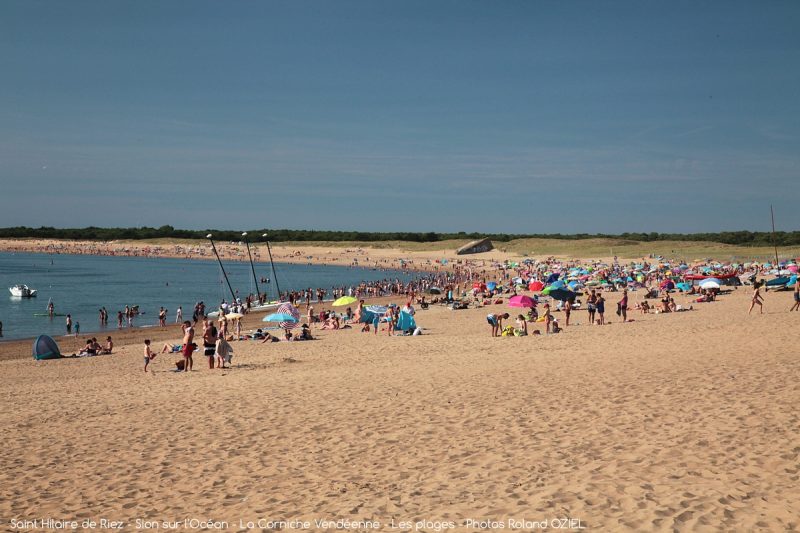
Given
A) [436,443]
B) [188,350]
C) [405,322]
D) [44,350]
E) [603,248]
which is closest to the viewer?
[436,443]

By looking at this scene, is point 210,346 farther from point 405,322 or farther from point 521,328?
point 521,328

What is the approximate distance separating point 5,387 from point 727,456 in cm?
1469

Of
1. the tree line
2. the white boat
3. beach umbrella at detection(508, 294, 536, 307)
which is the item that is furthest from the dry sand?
the tree line

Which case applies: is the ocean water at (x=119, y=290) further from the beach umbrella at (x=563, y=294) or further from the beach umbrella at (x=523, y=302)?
the beach umbrella at (x=563, y=294)

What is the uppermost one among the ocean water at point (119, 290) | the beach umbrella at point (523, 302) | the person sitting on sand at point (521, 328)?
Result: the beach umbrella at point (523, 302)

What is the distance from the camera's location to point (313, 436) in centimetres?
862

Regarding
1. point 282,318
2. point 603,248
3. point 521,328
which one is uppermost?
point 603,248

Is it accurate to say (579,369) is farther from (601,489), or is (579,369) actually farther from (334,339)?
(334,339)

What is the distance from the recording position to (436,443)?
7996 millimetres

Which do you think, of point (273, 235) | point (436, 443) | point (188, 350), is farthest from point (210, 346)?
point (273, 235)

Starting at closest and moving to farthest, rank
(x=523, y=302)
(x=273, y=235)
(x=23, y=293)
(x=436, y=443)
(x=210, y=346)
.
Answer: (x=436, y=443) → (x=210, y=346) → (x=523, y=302) → (x=23, y=293) → (x=273, y=235)

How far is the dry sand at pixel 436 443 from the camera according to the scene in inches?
233

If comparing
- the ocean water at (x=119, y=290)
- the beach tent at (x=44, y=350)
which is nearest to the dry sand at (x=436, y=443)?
the beach tent at (x=44, y=350)

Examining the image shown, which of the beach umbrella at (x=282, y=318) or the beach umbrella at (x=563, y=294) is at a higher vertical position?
the beach umbrella at (x=563, y=294)
